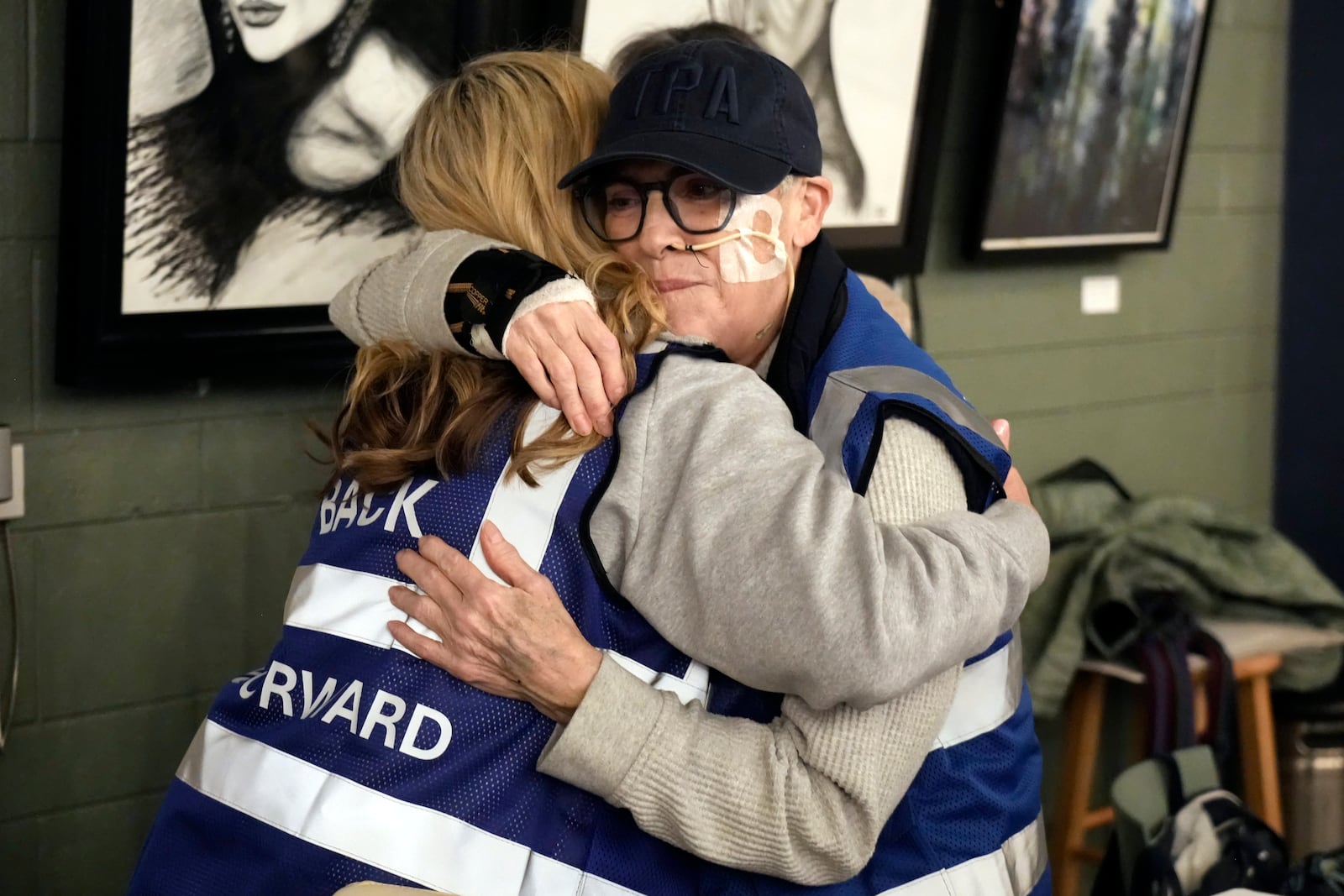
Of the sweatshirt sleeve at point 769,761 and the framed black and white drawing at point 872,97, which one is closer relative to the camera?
the sweatshirt sleeve at point 769,761

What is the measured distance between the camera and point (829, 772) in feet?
3.81

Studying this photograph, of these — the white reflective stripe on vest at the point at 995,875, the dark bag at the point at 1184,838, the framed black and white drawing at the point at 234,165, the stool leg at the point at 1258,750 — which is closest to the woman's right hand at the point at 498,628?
the white reflective stripe on vest at the point at 995,875

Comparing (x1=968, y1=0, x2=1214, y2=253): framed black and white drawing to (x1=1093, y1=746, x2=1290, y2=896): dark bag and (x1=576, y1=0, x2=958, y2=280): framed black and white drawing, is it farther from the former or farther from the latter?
(x1=1093, y1=746, x2=1290, y2=896): dark bag

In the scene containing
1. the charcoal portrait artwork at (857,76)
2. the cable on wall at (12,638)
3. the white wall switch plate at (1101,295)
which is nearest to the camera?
the cable on wall at (12,638)

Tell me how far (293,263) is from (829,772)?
3.91ft

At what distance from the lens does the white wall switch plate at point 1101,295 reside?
127 inches

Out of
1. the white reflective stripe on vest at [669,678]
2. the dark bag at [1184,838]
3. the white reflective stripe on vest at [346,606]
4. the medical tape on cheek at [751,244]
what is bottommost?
the dark bag at [1184,838]

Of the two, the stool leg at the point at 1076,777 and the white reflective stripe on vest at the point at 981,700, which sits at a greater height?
the white reflective stripe on vest at the point at 981,700

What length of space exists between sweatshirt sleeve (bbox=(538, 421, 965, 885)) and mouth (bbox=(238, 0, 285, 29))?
112 centimetres

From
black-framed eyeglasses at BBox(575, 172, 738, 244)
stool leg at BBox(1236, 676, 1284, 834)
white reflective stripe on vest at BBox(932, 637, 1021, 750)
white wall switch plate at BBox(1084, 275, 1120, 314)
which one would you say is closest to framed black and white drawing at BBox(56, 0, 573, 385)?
black-framed eyeglasses at BBox(575, 172, 738, 244)

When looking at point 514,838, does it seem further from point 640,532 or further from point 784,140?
point 784,140

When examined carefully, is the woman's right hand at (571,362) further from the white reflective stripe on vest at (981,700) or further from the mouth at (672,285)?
the white reflective stripe on vest at (981,700)

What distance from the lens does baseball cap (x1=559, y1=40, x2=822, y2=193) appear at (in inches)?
50.5

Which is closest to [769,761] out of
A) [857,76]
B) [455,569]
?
[455,569]
